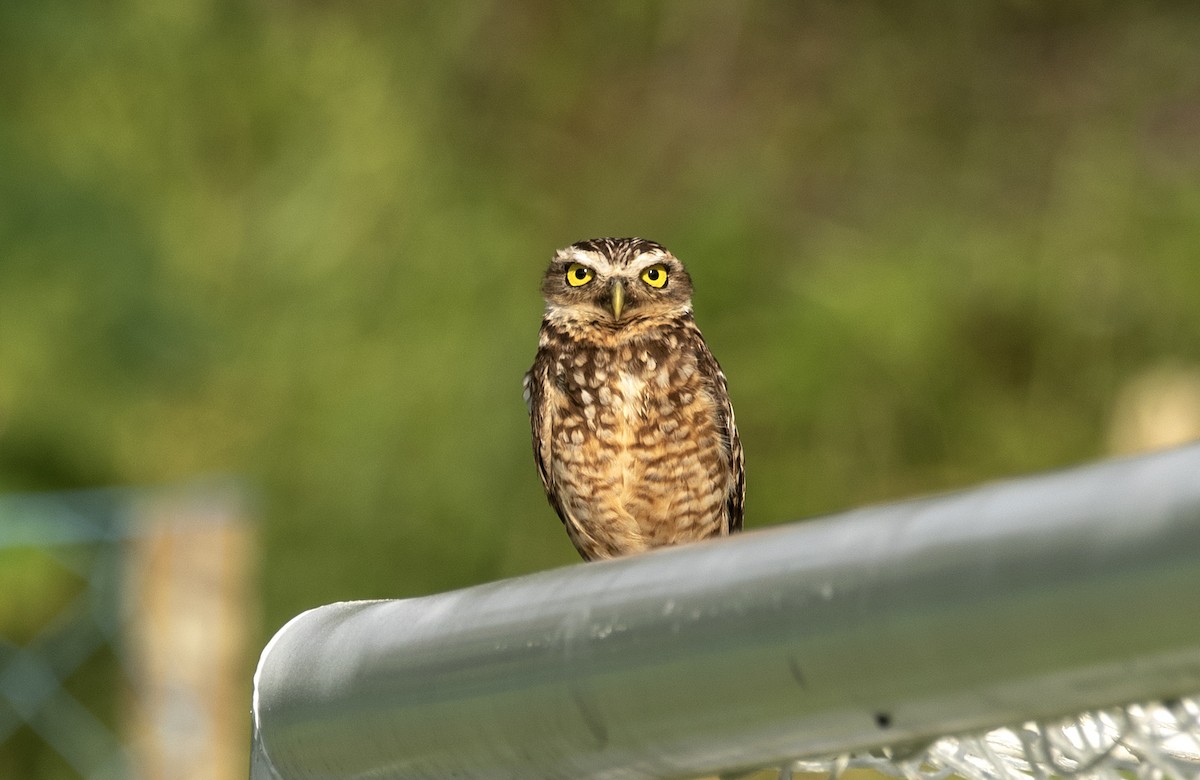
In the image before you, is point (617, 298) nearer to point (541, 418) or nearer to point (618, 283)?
point (618, 283)

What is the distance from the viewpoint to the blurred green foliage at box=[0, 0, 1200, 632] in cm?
688

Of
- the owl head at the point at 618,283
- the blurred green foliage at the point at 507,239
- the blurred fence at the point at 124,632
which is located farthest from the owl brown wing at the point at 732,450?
the blurred green foliage at the point at 507,239

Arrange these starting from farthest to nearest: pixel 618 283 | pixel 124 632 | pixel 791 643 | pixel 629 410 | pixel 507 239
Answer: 1. pixel 507 239
2. pixel 124 632
3. pixel 618 283
4. pixel 629 410
5. pixel 791 643

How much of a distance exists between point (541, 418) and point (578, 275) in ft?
0.77

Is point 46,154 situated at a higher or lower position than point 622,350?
higher

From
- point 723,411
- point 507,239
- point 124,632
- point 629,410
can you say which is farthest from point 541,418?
point 507,239

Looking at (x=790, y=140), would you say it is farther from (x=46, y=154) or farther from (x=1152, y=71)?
(x=46, y=154)

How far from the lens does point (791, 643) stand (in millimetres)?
755

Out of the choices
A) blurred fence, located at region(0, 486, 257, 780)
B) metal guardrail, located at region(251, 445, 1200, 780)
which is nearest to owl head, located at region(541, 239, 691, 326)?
metal guardrail, located at region(251, 445, 1200, 780)

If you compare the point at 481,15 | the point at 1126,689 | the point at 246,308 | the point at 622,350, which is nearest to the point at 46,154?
the point at 246,308

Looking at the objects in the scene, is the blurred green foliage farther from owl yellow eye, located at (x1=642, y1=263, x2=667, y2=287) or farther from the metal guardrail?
the metal guardrail

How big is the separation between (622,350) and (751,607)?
1693 mm

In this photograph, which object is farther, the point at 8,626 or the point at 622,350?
the point at 8,626

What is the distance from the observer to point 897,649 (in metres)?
0.72
